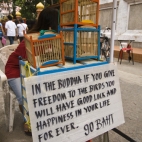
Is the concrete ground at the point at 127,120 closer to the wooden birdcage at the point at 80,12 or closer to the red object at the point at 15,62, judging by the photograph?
the red object at the point at 15,62

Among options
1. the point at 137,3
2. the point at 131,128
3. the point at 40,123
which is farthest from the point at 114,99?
the point at 137,3

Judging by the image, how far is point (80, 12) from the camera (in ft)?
4.65

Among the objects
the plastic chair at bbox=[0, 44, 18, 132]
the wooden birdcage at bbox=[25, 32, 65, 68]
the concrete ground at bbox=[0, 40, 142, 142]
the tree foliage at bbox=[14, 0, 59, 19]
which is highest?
the tree foliage at bbox=[14, 0, 59, 19]

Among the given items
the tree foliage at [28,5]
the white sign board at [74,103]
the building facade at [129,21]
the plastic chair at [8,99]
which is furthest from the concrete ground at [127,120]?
the tree foliage at [28,5]

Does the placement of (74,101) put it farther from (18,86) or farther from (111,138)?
(111,138)

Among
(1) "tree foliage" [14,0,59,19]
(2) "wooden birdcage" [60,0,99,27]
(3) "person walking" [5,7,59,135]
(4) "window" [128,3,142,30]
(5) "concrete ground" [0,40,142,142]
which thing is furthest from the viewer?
(1) "tree foliage" [14,0,59,19]

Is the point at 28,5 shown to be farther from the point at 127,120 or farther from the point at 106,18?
the point at 127,120

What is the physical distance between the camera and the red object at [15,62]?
6.02 feet

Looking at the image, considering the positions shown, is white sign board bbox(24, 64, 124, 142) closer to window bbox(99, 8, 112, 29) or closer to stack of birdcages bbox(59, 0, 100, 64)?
stack of birdcages bbox(59, 0, 100, 64)

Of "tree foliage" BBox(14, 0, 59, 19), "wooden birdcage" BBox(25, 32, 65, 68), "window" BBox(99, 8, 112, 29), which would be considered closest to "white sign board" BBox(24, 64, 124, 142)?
"wooden birdcage" BBox(25, 32, 65, 68)

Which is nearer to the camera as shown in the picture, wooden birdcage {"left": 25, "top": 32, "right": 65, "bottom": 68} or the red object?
wooden birdcage {"left": 25, "top": 32, "right": 65, "bottom": 68}

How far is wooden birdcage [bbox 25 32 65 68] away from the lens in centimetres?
120

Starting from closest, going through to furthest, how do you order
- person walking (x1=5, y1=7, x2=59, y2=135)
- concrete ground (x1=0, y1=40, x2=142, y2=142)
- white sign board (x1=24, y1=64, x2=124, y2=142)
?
1. white sign board (x1=24, y1=64, x2=124, y2=142)
2. person walking (x1=5, y1=7, x2=59, y2=135)
3. concrete ground (x1=0, y1=40, x2=142, y2=142)

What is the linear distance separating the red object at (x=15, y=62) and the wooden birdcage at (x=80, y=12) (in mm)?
613
